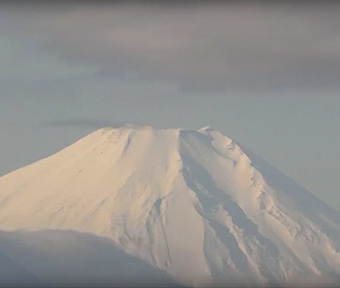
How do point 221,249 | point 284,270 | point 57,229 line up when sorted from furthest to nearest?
point 221,249 → point 57,229 → point 284,270

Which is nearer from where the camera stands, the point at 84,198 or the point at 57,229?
the point at 57,229

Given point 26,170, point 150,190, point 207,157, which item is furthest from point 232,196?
point 26,170

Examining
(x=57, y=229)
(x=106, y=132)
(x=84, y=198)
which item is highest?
(x=106, y=132)

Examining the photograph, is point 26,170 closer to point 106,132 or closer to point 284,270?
point 106,132

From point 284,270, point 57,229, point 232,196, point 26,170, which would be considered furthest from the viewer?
point 232,196

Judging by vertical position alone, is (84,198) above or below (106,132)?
below

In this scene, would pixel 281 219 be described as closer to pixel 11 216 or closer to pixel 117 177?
pixel 117 177
